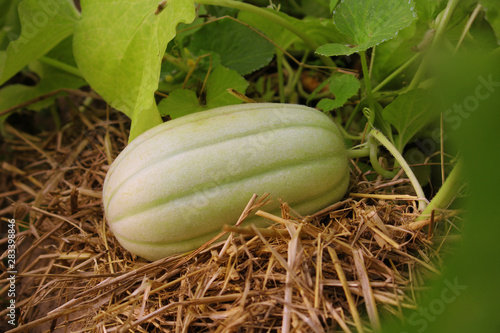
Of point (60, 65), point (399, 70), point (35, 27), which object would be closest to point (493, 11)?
point (399, 70)

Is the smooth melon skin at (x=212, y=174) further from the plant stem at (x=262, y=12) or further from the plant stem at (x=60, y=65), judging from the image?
the plant stem at (x=60, y=65)

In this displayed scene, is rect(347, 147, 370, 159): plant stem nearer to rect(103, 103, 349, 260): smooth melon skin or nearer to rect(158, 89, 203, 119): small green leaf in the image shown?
rect(103, 103, 349, 260): smooth melon skin

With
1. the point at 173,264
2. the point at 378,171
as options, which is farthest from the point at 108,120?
the point at 378,171

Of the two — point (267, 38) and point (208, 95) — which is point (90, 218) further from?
point (267, 38)

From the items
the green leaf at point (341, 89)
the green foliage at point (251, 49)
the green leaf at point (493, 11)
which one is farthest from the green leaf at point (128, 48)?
the green leaf at point (493, 11)

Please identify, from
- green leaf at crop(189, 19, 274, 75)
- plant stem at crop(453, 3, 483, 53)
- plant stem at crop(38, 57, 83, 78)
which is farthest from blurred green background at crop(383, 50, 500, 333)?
plant stem at crop(38, 57, 83, 78)

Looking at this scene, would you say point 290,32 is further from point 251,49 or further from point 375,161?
point 375,161
